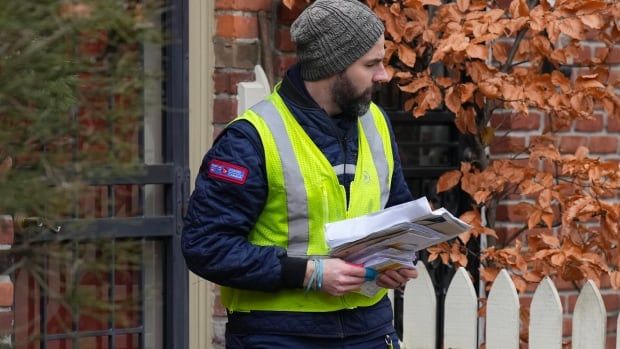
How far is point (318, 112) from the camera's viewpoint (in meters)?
3.27

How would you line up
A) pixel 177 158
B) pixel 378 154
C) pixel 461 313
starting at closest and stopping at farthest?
1. pixel 378 154
2. pixel 461 313
3. pixel 177 158

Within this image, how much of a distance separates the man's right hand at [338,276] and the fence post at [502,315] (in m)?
1.12

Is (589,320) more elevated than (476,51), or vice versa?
(476,51)

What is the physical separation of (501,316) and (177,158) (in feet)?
4.31

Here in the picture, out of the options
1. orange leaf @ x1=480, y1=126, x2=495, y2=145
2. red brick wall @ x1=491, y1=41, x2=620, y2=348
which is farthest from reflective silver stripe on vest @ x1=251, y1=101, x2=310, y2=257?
red brick wall @ x1=491, y1=41, x2=620, y2=348

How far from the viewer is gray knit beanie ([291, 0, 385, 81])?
3.31 metres

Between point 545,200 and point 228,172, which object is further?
point 545,200

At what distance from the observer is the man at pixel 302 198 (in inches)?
123

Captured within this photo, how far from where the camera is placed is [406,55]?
4.71 m

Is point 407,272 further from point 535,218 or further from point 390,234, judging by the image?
point 535,218

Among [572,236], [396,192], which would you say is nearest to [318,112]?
[396,192]

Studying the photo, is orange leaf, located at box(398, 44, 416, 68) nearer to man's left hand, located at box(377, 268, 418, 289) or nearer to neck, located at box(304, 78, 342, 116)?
neck, located at box(304, 78, 342, 116)

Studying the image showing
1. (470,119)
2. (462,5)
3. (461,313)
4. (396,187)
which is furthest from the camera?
(470,119)

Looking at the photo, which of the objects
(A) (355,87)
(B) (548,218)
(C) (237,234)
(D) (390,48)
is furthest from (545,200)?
(C) (237,234)
